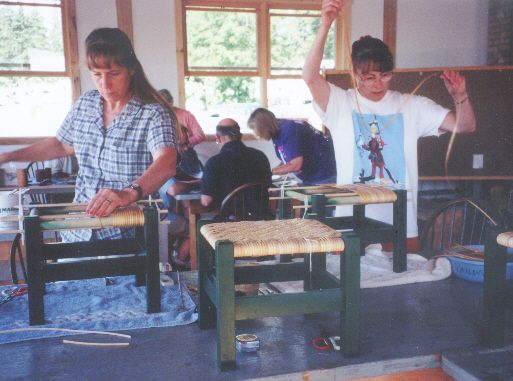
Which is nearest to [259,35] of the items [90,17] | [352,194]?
[90,17]

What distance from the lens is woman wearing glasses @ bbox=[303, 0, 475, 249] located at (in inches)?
81.0

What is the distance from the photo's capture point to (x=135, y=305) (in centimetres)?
158

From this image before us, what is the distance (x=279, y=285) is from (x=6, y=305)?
852mm

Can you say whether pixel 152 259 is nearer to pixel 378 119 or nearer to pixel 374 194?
pixel 374 194

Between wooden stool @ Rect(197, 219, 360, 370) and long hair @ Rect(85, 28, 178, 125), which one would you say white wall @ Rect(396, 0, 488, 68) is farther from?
wooden stool @ Rect(197, 219, 360, 370)

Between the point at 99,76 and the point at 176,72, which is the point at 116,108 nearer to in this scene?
the point at 99,76

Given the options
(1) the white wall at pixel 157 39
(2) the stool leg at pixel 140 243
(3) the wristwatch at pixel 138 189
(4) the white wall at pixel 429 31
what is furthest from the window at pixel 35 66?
(3) the wristwatch at pixel 138 189

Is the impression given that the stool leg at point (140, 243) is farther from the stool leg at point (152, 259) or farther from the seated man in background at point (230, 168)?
the seated man in background at point (230, 168)

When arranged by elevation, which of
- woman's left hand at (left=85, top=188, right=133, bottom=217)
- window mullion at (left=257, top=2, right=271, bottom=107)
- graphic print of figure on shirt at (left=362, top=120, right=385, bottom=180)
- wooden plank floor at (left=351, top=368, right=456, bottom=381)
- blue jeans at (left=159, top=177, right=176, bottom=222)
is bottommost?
blue jeans at (left=159, top=177, right=176, bottom=222)

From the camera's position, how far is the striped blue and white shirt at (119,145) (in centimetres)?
171

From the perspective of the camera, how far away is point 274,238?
124cm

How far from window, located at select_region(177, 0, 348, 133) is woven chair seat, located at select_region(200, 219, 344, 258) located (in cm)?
454

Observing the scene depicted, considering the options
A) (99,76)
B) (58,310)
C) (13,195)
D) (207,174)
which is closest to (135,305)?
(58,310)

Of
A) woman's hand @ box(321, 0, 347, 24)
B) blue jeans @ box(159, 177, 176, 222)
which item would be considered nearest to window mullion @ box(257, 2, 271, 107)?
blue jeans @ box(159, 177, 176, 222)
